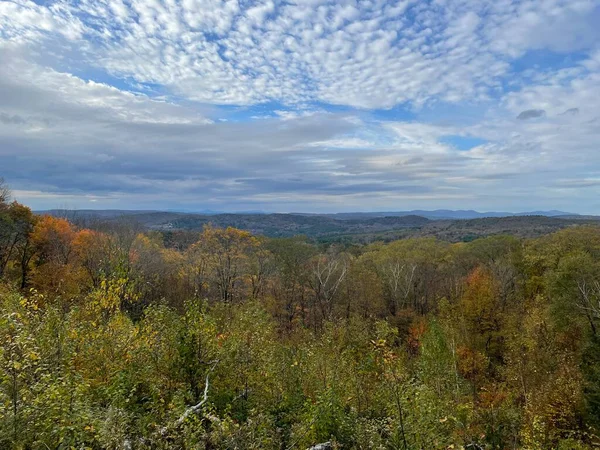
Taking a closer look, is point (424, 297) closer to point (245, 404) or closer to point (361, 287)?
point (361, 287)

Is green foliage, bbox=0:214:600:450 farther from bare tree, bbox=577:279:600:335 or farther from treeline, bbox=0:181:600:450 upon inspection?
bare tree, bbox=577:279:600:335

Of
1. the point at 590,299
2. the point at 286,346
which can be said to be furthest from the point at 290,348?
the point at 590,299

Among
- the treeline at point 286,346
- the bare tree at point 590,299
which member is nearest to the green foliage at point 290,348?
the treeline at point 286,346

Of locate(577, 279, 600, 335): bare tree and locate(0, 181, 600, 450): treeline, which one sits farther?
locate(577, 279, 600, 335): bare tree

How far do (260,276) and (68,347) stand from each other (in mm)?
37565

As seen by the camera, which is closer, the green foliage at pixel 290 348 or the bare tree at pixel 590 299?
the green foliage at pixel 290 348

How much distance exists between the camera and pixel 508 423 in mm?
17297

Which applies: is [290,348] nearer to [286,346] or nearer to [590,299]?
[286,346]

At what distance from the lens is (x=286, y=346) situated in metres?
20.4

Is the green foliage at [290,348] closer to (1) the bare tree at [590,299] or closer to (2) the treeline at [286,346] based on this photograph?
(2) the treeline at [286,346]

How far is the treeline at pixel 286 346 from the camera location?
865 cm

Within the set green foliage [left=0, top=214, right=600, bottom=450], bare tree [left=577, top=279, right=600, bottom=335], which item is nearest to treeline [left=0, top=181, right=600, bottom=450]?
green foliage [left=0, top=214, right=600, bottom=450]

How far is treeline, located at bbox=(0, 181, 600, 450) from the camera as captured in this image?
8.65 m

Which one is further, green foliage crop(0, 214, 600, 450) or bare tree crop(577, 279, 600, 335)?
bare tree crop(577, 279, 600, 335)
